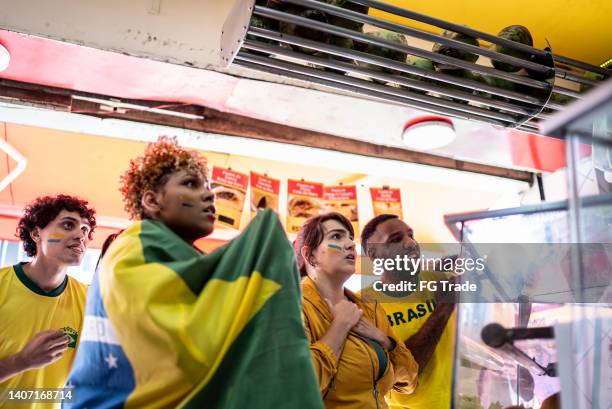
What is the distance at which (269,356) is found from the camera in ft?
4.50

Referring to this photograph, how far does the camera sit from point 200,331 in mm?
1383

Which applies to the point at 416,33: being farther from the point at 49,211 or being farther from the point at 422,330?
the point at 49,211

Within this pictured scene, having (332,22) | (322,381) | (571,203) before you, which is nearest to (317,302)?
(322,381)

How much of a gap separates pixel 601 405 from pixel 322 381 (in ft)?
2.80

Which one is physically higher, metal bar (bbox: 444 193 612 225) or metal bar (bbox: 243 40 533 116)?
metal bar (bbox: 243 40 533 116)

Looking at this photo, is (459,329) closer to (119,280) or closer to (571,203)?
(571,203)

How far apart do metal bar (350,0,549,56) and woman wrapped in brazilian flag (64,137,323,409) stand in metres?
0.90

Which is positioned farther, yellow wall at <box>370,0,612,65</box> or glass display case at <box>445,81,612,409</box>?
yellow wall at <box>370,0,612,65</box>

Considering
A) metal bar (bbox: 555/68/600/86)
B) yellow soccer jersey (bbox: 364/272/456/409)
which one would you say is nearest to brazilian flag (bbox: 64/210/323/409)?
yellow soccer jersey (bbox: 364/272/456/409)

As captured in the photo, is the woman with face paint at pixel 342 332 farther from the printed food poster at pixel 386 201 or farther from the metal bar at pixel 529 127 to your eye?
the printed food poster at pixel 386 201

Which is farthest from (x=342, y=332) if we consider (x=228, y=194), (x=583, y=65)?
(x=228, y=194)

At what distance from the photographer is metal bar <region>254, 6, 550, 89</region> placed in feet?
6.13

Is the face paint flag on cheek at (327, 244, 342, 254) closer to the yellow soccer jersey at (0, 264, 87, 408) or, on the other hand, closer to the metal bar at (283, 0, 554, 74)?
the metal bar at (283, 0, 554, 74)

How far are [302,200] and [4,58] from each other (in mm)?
1918
